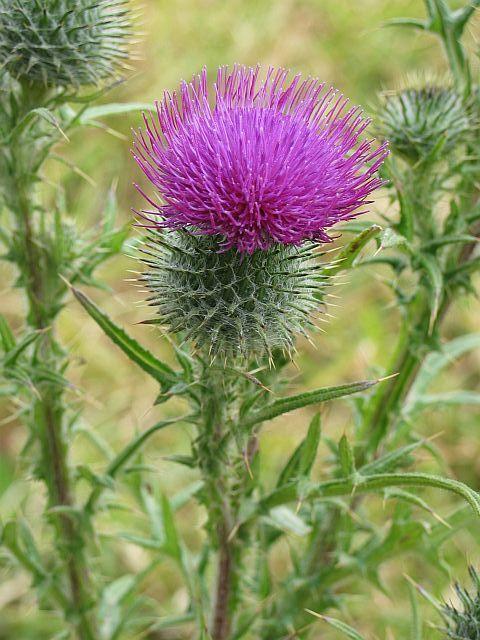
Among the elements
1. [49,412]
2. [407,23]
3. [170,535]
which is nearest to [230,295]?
[49,412]

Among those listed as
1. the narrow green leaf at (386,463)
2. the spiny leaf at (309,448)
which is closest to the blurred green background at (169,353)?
the spiny leaf at (309,448)

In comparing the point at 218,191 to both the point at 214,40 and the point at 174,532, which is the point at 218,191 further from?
the point at 214,40

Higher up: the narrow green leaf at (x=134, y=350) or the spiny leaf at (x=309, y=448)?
the narrow green leaf at (x=134, y=350)

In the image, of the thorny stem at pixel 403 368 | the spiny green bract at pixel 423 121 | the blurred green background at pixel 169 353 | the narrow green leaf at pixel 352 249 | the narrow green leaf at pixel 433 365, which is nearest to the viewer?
the narrow green leaf at pixel 352 249

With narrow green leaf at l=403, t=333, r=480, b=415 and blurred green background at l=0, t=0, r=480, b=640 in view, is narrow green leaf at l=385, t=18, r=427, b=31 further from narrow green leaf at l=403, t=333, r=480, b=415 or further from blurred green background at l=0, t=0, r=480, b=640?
narrow green leaf at l=403, t=333, r=480, b=415

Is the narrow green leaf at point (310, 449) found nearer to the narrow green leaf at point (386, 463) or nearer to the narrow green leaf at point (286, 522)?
the narrow green leaf at point (386, 463)

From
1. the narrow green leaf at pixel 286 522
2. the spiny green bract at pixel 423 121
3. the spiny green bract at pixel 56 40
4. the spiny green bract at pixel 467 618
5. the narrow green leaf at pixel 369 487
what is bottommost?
the spiny green bract at pixel 467 618

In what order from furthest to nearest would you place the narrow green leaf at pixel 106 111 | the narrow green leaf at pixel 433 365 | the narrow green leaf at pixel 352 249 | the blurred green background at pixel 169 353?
the blurred green background at pixel 169 353 < the narrow green leaf at pixel 433 365 < the narrow green leaf at pixel 106 111 < the narrow green leaf at pixel 352 249

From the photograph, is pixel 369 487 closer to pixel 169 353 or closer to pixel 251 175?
pixel 251 175
